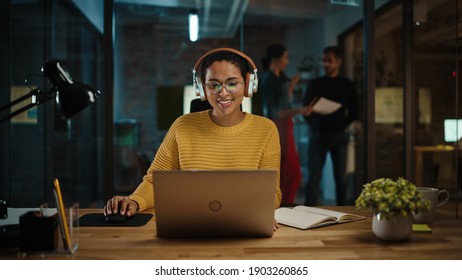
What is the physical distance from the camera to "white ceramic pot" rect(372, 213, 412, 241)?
1354mm

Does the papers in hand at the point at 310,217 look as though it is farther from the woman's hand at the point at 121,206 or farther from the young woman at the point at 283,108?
the young woman at the point at 283,108

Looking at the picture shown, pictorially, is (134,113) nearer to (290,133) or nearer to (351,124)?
(290,133)

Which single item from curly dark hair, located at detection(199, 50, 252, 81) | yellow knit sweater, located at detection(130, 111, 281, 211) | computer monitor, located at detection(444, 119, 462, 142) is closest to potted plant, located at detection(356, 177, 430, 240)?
yellow knit sweater, located at detection(130, 111, 281, 211)

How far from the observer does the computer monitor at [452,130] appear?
12.8 ft

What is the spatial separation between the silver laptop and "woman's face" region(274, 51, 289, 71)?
10.4ft

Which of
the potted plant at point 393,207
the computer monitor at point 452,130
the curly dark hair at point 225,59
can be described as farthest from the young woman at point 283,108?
the potted plant at point 393,207

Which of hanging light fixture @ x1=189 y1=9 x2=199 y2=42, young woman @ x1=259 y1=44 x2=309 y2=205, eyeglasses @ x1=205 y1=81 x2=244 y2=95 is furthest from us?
hanging light fixture @ x1=189 y1=9 x2=199 y2=42

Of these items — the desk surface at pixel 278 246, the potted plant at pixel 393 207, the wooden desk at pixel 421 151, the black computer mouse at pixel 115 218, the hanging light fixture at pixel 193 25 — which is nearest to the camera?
the desk surface at pixel 278 246

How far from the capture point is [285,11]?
4.59 metres

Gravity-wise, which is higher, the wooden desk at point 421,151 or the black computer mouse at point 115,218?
the wooden desk at point 421,151

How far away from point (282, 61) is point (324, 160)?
0.96m

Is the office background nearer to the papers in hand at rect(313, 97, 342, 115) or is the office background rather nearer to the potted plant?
the papers in hand at rect(313, 97, 342, 115)

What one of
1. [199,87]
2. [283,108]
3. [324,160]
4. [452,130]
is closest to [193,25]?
[283,108]

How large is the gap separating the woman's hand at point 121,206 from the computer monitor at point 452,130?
3052 millimetres
